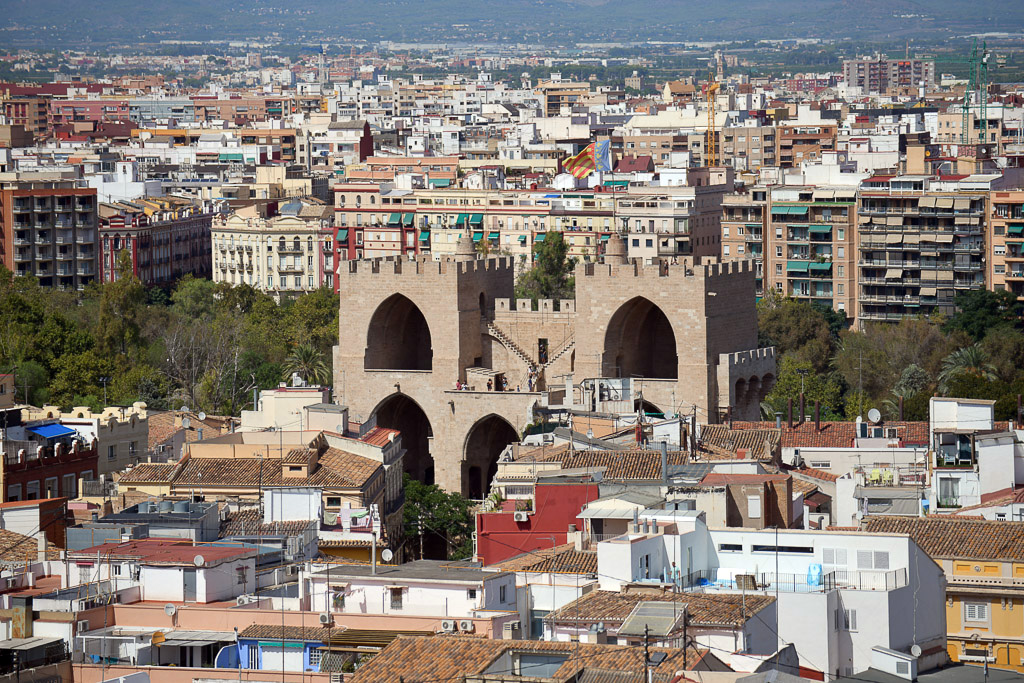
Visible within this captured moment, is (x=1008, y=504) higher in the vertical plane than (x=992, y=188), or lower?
lower

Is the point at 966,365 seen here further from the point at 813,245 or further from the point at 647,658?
the point at 647,658

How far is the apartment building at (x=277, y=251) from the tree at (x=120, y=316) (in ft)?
93.7

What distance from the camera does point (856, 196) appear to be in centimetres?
8744

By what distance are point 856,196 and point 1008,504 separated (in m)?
57.5

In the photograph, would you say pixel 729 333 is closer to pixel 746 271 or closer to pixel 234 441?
pixel 746 271

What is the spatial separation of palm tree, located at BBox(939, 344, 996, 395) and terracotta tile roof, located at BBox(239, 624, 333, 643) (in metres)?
37.2

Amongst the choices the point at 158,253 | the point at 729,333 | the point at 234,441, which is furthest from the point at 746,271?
the point at 158,253

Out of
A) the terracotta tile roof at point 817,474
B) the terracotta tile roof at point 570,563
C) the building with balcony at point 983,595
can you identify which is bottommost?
the building with balcony at point 983,595

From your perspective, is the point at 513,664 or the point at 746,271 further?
the point at 746,271

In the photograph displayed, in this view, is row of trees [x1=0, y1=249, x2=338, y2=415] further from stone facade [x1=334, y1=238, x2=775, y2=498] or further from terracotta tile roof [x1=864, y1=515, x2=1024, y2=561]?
terracotta tile roof [x1=864, y1=515, x2=1024, y2=561]

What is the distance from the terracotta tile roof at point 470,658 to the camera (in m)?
20.3

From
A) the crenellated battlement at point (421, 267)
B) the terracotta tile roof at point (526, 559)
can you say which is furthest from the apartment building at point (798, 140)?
the terracotta tile roof at point (526, 559)

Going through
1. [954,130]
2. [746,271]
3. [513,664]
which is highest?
[954,130]

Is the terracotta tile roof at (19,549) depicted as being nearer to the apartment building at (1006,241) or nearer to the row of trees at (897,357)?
the row of trees at (897,357)
